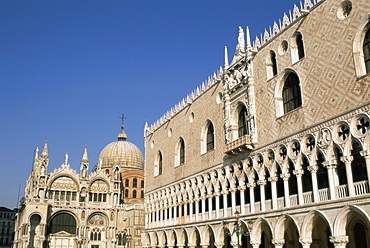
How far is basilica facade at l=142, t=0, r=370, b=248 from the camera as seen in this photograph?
56.0 ft

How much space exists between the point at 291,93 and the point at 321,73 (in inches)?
102

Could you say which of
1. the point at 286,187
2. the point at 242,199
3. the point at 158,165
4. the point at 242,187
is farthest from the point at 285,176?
the point at 158,165

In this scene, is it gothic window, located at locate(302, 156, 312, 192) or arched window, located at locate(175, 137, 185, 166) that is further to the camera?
arched window, located at locate(175, 137, 185, 166)

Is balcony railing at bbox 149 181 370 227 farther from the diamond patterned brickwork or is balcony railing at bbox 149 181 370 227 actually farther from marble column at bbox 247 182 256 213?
the diamond patterned brickwork

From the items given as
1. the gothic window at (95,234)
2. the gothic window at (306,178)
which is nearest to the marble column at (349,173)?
the gothic window at (306,178)

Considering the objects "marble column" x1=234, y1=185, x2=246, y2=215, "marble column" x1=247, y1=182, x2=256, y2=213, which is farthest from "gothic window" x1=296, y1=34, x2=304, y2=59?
"marble column" x1=234, y1=185, x2=246, y2=215

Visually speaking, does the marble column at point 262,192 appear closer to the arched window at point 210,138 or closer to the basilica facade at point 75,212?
the arched window at point 210,138

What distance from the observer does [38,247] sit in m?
40.7

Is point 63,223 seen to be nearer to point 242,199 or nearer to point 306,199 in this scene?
point 242,199

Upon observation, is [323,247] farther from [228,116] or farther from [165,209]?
[165,209]

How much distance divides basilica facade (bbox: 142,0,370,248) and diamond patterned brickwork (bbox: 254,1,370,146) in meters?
0.05

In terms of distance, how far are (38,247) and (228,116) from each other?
25.7 meters

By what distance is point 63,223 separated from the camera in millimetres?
43500

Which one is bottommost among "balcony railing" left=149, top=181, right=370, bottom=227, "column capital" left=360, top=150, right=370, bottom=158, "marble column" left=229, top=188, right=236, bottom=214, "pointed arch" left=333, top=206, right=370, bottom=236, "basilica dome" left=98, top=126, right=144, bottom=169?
"pointed arch" left=333, top=206, right=370, bottom=236
